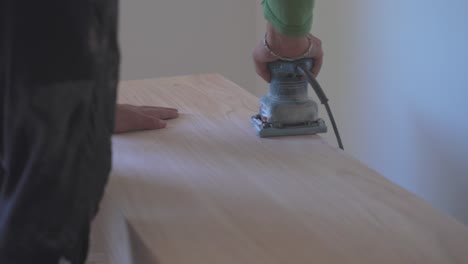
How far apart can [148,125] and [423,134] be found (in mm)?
469

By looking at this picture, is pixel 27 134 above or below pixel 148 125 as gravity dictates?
above

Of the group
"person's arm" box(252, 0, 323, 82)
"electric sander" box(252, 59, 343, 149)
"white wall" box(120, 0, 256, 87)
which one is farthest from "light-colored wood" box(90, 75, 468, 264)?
"white wall" box(120, 0, 256, 87)

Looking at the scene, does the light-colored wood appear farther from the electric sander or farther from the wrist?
the wrist

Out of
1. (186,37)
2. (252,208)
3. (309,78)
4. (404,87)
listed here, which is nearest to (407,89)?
(404,87)

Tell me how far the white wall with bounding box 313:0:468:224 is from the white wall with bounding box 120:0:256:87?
0.68 meters

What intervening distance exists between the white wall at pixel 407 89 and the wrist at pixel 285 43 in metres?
0.23

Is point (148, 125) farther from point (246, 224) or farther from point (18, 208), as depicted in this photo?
point (18, 208)

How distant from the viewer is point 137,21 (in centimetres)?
204

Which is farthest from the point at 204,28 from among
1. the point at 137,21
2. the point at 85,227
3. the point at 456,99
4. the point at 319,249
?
the point at 85,227

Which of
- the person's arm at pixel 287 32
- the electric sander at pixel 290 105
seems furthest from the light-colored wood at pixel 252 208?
the person's arm at pixel 287 32

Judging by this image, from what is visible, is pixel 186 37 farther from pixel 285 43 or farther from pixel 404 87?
pixel 285 43

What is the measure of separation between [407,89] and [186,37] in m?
1.13

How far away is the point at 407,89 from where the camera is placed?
1102 millimetres

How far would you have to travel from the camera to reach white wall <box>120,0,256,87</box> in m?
2.04
